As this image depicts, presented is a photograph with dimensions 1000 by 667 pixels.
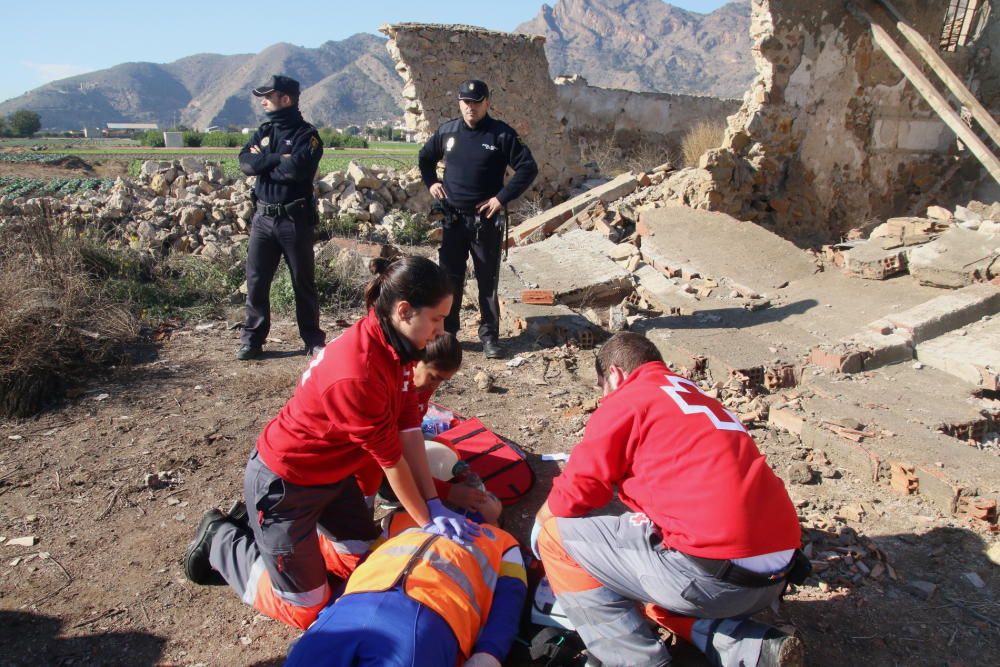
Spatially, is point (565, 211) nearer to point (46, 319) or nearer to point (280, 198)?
point (280, 198)

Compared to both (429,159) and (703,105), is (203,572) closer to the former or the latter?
(429,159)

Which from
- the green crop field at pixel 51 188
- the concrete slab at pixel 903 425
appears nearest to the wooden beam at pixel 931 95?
the concrete slab at pixel 903 425

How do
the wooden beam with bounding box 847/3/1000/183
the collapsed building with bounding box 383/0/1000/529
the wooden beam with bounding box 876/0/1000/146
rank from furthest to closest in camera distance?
the wooden beam with bounding box 876/0/1000/146 < the wooden beam with bounding box 847/3/1000/183 < the collapsed building with bounding box 383/0/1000/529

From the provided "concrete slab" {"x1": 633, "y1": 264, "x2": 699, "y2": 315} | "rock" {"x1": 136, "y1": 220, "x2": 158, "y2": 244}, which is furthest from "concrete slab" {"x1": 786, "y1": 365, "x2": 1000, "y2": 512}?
"rock" {"x1": 136, "y1": 220, "x2": 158, "y2": 244}

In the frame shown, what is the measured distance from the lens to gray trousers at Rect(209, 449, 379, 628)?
2.32m

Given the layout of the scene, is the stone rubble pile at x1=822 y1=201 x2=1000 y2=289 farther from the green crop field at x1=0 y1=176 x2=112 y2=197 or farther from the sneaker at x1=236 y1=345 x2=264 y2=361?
the green crop field at x1=0 y1=176 x2=112 y2=197

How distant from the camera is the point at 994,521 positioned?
2.99 metres

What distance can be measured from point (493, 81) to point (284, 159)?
6247 millimetres

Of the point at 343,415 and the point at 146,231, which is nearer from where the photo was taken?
the point at 343,415

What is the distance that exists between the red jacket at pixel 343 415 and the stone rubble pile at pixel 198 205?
189 inches

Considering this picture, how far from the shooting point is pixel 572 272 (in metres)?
6.52

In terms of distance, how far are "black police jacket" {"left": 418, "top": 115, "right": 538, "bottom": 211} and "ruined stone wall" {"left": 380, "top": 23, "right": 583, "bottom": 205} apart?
515cm

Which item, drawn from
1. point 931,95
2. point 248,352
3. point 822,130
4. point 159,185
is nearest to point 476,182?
point 248,352

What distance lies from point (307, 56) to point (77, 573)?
149m
